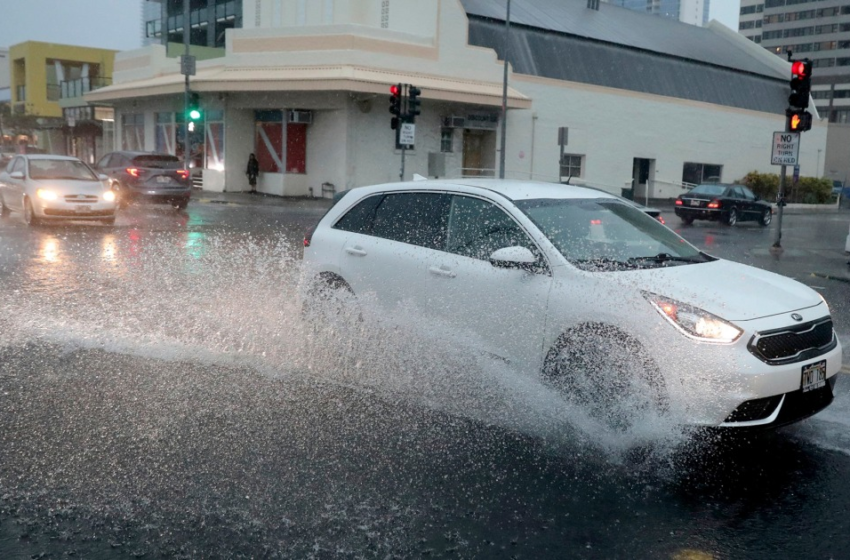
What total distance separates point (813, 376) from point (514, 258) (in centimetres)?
186

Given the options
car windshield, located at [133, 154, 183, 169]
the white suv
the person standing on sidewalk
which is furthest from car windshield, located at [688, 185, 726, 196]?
the white suv

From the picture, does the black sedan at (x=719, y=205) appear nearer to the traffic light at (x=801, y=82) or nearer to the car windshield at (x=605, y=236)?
the traffic light at (x=801, y=82)

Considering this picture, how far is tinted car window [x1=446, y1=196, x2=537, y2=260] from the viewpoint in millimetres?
5816

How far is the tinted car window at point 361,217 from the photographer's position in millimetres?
7094

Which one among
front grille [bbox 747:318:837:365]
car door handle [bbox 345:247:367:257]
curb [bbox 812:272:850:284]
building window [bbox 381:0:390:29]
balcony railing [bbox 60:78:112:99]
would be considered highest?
building window [bbox 381:0:390:29]

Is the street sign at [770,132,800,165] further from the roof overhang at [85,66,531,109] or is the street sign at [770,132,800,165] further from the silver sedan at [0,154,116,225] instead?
the roof overhang at [85,66,531,109]

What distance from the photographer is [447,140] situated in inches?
1419

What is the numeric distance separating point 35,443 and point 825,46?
5535 inches

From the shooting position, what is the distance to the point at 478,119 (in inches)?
1423

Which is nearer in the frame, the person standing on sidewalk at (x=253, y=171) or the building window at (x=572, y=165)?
the person standing on sidewalk at (x=253, y=171)

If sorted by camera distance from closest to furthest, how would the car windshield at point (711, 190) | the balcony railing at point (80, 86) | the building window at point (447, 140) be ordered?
1. the car windshield at point (711, 190)
2. the building window at point (447, 140)
3. the balcony railing at point (80, 86)

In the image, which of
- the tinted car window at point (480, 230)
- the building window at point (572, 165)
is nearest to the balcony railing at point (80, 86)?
the building window at point (572, 165)

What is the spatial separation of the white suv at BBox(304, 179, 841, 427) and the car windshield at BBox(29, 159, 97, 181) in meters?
13.9

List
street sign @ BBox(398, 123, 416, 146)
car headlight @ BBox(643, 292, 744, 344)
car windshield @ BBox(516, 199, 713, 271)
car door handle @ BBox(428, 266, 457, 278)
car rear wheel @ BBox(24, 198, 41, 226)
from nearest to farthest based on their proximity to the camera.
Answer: car headlight @ BBox(643, 292, 744, 344)
car windshield @ BBox(516, 199, 713, 271)
car door handle @ BBox(428, 266, 457, 278)
car rear wheel @ BBox(24, 198, 41, 226)
street sign @ BBox(398, 123, 416, 146)
